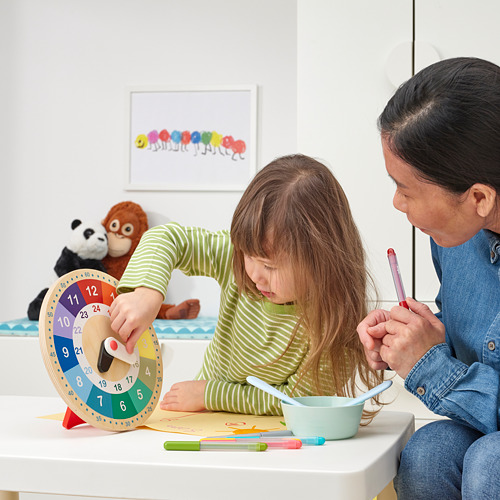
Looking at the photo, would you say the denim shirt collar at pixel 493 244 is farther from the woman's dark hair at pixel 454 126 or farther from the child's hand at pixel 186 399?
the child's hand at pixel 186 399

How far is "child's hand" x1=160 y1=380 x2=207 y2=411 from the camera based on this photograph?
3.14 ft

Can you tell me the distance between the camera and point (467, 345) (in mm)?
897

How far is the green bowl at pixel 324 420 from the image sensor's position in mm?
732

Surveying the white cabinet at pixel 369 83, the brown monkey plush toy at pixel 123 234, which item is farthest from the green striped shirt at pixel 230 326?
the brown monkey plush toy at pixel 123 234

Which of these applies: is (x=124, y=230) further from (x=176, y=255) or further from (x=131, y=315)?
(x=131, y=315)

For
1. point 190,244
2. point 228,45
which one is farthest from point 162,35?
point 190,244

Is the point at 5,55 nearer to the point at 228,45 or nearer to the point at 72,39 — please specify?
the point at 72,39

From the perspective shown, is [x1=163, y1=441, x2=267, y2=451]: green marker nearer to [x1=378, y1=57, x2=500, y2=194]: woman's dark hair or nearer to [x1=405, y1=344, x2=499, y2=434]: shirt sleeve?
[x1=405, y1=344, x2=499, y2=434]: shirt sleeve

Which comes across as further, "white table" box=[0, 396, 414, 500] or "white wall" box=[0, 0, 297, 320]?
"white wall" box=[0, 0, 297, 320]

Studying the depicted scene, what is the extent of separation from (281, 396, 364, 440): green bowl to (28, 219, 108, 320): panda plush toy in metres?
1.57

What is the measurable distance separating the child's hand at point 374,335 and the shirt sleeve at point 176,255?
0.27 m

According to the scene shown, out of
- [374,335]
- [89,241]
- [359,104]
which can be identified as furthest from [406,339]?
[89,241]

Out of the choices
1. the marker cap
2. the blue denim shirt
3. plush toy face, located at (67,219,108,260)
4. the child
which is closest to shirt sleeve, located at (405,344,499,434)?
the blue denim shirt

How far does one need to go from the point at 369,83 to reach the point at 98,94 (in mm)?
1178
